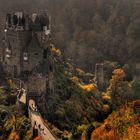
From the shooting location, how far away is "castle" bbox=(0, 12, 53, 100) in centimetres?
5519

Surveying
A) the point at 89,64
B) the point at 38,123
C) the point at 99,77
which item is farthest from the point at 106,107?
the point at 89,64

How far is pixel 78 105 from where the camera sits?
57.9 m

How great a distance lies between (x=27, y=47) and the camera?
2190 inches

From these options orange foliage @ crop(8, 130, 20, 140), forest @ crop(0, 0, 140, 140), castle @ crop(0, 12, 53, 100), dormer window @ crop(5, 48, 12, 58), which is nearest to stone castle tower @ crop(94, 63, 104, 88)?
forest @ crop(0, 0, 140, 140)

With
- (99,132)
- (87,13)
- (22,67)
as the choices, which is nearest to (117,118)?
(99,132)

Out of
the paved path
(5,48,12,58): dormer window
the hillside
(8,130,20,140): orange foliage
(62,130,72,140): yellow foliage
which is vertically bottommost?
(8,130,20,140): orange foliage

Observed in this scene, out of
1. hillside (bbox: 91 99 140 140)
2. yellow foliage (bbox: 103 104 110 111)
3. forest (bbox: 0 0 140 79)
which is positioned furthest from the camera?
forest (bbox: 0 0 140 79)

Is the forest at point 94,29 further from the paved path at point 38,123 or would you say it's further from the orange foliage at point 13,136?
the orange foliage at point 13,136

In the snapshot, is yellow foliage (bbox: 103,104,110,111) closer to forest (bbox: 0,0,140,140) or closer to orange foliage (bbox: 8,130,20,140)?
forest (bbox: 0,0,140,140)

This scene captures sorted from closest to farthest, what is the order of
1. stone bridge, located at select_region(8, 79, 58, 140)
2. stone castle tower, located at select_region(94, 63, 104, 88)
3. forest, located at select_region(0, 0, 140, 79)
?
stone bridge, located at select_region(8, 79, 58, 140) → stone castle tower, located at select_region(94, 63, 104, 88) → forest, located at select_region(0, 0, 140, 79)

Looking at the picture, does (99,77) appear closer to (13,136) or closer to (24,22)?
(24,22)

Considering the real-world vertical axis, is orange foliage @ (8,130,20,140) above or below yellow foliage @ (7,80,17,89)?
below

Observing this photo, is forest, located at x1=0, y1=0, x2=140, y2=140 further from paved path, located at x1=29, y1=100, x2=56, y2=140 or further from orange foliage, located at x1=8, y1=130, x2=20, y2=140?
paved path, located at x1=29, y1=100, x2=56, y2=140

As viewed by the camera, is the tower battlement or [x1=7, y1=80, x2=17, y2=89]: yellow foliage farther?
[x1=7, y1=80, x2=17, y2=89]: yellow foliage
